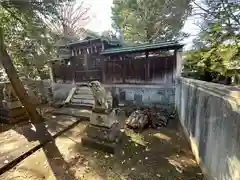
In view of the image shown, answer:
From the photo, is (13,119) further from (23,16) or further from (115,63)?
(115,63)

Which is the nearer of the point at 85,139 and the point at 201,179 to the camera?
the point at 201,179

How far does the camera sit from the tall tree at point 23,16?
5105mm

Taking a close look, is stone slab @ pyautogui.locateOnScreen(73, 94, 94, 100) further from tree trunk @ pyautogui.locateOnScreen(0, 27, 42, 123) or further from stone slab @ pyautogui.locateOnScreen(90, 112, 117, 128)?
stone slab @ pyautogui.locateOnScreen(90, 112, 117, 128)

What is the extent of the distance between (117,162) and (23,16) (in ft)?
21.3

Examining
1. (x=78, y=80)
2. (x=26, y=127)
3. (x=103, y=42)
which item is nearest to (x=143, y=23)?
(x=103, y=42)

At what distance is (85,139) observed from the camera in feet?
14.5

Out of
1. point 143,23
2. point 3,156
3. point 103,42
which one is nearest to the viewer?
point 3,156

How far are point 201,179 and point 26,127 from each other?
6.44m

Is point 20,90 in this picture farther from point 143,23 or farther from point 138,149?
point 143,23

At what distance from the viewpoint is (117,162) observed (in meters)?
3.63

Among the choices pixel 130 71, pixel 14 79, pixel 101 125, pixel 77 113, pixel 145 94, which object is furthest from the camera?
pixel 130 71

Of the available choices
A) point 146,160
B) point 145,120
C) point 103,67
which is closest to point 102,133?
point 146,160

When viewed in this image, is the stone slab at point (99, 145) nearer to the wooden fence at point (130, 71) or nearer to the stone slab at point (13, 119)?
the stone slab at point (13, 119)

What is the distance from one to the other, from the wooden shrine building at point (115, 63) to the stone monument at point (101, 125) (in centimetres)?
446
